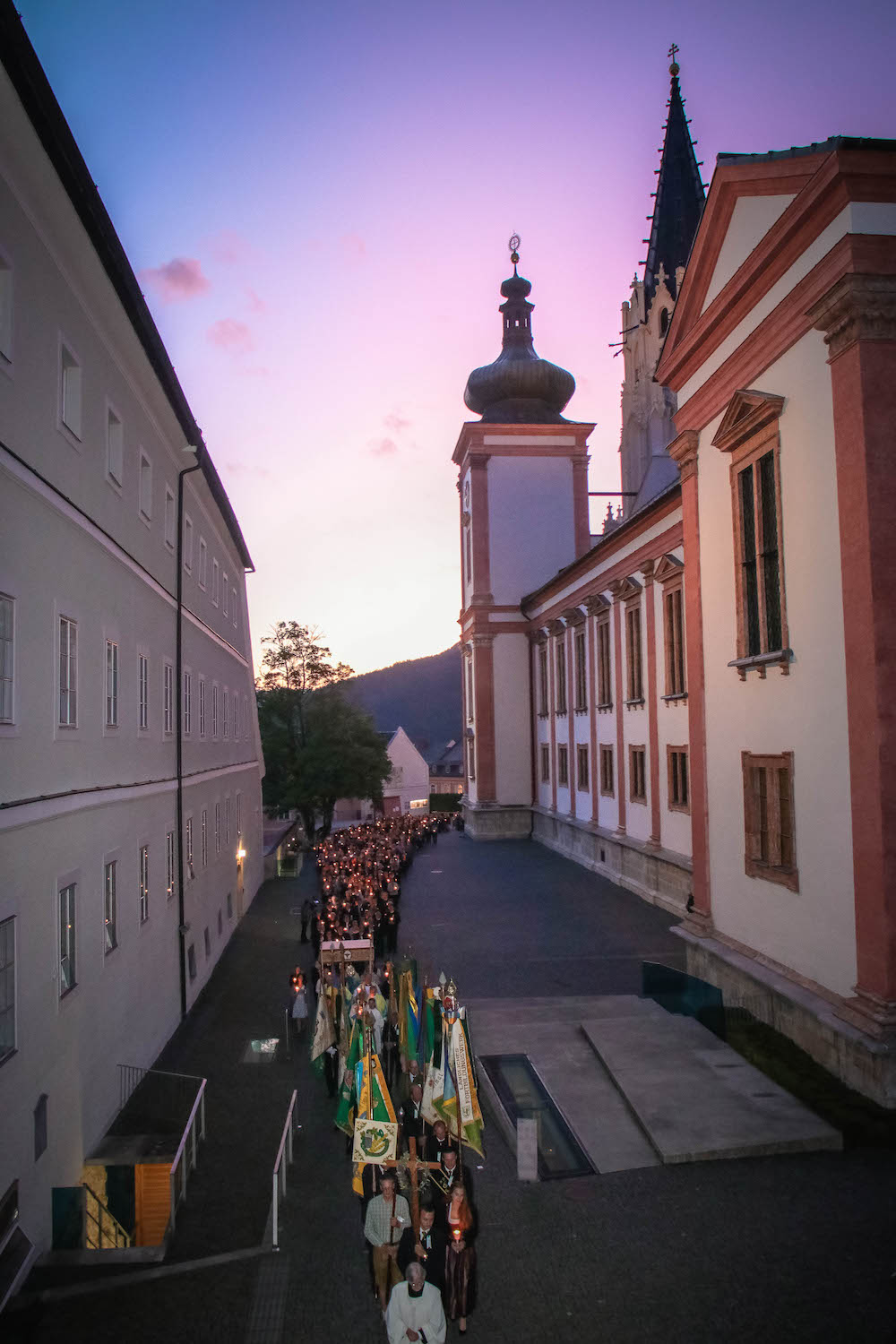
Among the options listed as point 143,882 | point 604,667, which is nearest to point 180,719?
point 143,882

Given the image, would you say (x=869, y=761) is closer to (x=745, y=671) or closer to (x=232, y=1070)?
(x=745, y=671)

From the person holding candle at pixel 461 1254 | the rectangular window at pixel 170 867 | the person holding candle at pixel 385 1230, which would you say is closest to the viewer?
the person holding candle at pixel 461 1254

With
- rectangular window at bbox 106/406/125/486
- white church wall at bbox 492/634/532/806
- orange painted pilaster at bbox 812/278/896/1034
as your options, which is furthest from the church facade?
white church wall at bbox 492/634/532/806

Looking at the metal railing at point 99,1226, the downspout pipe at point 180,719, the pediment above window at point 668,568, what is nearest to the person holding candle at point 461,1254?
the metal railing at point 99,1226

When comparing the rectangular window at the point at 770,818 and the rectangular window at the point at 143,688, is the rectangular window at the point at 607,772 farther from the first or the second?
the rectangular window at the point at 143,688

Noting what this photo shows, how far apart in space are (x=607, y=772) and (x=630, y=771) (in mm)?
3291

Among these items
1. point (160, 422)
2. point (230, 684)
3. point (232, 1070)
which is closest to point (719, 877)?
point (232, 1070)

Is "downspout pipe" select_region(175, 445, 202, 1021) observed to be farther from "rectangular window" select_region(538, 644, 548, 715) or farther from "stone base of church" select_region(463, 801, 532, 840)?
"stone base of church" select_region(463, 801, 532, 840)

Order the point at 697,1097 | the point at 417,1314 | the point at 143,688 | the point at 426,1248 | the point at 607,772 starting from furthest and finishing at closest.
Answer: the point at 607,772 < the point at 143,688 < the point at 697,1097 < the point at 426,1248 < the point at 417,1314

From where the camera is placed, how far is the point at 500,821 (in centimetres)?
4394

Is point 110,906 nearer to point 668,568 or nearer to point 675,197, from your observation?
point 668,568

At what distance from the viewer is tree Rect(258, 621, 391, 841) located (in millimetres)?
53188

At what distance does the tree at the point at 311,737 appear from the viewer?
53.2 metres

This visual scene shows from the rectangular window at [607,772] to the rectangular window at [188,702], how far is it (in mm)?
15511
